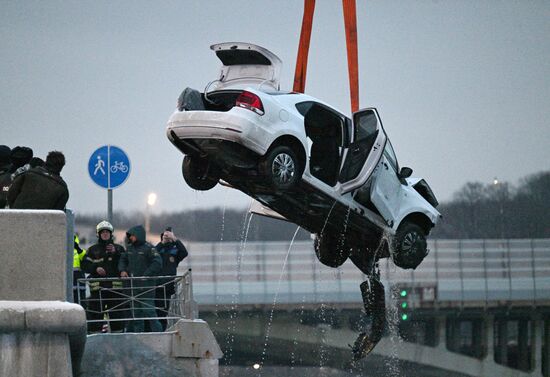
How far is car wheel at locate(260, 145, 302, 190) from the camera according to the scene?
1634 centimetres

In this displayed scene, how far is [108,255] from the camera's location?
18.0m

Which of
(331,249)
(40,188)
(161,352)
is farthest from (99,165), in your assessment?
(40,188)

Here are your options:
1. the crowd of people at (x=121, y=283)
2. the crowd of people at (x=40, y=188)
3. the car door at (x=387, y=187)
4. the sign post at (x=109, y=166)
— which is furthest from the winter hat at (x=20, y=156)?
the car door at (x=387, y=187)

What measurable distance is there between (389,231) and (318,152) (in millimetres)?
1955

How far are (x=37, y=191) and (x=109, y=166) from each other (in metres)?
6.19

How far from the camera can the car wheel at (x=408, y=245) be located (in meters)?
19.5

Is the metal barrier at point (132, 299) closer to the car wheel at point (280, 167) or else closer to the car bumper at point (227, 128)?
the car wheel at point (280, 167)

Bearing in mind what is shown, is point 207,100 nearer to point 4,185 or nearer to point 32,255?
point 4,185

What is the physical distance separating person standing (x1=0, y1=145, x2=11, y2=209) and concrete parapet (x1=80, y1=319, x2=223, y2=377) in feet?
Answer: 9.02

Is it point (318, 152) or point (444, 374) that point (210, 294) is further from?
point (318, 152)

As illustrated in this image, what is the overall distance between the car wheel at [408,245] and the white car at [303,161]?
0.01m

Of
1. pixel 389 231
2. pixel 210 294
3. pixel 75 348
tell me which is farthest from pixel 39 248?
pixel 210 294

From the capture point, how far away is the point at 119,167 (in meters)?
19.2

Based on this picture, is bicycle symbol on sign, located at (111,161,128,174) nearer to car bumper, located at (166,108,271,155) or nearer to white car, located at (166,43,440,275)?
white car, located at (166,43,440,275)
